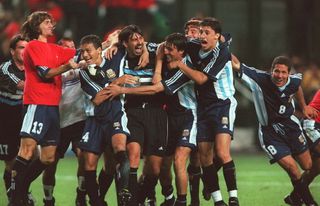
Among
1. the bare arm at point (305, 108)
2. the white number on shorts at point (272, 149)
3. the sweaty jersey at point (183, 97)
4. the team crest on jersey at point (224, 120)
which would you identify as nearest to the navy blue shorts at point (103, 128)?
the sweaty jersey at point (183, 97)

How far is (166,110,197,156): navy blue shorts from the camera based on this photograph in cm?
1048

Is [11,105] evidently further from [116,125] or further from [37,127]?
[116,125]

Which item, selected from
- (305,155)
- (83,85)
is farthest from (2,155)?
(305,155)

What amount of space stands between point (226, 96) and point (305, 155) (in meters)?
1.33

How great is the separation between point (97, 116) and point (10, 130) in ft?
5.77

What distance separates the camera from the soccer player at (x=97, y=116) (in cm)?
1022

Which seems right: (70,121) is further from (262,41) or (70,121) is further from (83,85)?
(262,41)

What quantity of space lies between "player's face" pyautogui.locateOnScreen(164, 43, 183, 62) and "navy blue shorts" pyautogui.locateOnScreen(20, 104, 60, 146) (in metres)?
1.38

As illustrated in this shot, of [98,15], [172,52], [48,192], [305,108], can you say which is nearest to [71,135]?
[48,192]

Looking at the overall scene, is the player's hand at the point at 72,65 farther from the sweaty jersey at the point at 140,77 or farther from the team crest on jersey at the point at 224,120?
the team crest on jersey at the point at 224,120

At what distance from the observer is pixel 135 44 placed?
10.5m

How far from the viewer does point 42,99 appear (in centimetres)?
1047

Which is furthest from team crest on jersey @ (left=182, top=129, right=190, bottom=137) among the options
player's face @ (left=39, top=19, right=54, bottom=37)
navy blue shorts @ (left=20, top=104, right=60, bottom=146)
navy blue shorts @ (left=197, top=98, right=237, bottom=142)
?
player's face @ (left=39, top=19, right=54, bottom=37)

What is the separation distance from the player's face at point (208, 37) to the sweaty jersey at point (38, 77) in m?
1.65
